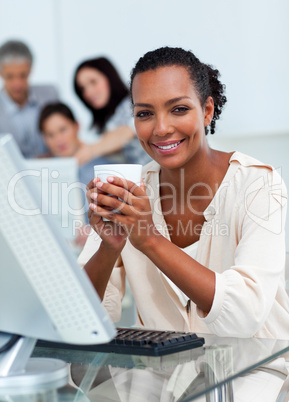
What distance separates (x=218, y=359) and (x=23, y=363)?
304mm

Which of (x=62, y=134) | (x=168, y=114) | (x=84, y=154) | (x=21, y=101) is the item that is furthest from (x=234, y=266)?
(x=21, y=101)

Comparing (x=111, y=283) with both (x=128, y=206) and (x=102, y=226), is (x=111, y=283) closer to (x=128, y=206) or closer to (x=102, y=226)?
(x=102, y=226)

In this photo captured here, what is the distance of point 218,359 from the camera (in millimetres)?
945

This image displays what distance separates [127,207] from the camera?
3.44 feet

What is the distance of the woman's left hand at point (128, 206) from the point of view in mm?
1035

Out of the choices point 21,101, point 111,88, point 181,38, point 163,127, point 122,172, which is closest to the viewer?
point 122,172

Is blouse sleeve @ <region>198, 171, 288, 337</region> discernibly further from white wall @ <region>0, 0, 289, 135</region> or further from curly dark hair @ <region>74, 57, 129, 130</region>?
curly dark hair @ <region>74, 57, 129, 130</region>

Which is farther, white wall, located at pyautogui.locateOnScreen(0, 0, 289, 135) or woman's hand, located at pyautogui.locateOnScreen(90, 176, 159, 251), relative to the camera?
white wall, located at pyautogui.locateOnScreen(0, 0, 289, 135)

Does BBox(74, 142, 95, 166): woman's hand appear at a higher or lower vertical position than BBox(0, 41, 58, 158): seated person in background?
lower

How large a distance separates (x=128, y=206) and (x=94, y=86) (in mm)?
3032

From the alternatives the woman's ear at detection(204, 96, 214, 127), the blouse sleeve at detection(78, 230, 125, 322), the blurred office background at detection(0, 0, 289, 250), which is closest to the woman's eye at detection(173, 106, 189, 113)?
the woman's ear at detection(204, 96, 214, 127)

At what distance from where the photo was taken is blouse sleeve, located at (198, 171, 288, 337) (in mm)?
1143

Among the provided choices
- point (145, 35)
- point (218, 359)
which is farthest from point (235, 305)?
point (145, 35)

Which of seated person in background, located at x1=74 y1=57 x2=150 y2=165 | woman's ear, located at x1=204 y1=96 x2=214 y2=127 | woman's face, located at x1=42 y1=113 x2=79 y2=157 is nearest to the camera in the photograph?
woman's ear, located at x1=204 y1=96 x2=214 y2=127
